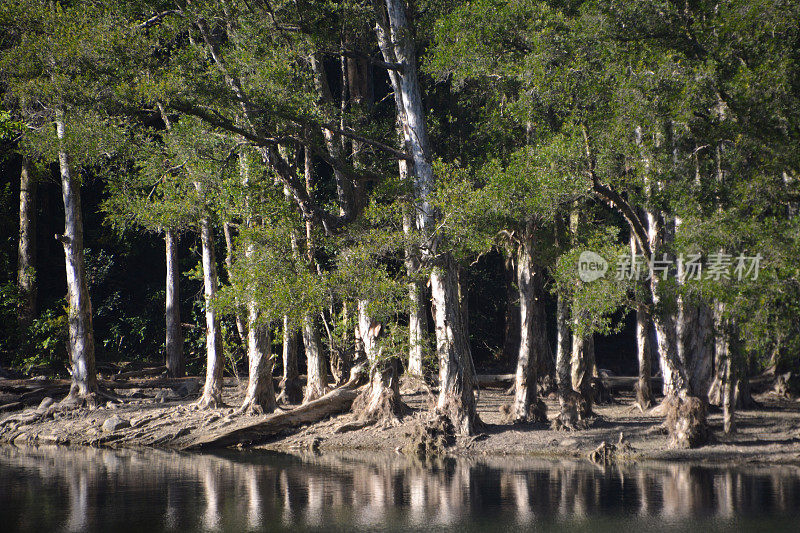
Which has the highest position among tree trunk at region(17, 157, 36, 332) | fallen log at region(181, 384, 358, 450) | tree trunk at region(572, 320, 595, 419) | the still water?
tree trunk at region(17, 157, 36, 332)

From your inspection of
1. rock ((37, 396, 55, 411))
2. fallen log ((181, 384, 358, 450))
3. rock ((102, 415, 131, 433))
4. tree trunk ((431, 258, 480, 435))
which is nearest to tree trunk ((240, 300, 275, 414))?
fallen log ((181, 384, 358, 450))

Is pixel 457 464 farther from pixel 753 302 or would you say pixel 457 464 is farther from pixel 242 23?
pixel 242 23

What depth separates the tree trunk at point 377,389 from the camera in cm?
1838

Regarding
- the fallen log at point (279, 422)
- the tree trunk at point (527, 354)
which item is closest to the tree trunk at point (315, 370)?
the fallen log at point (279, 422)

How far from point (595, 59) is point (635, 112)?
179 centimetres

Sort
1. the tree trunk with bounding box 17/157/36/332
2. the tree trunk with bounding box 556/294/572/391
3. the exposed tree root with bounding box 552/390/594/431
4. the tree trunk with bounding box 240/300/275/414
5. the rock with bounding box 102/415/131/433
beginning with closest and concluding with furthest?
the exposed tree root with bounding box 552/390/594/431, the tree trunk with bounding box 556/294/572/391, the rock with bounding box 102/415/131/433, the tree trunk with bounding box 240/300/275/414, the tree trunk with bounding box 17/157/36/332

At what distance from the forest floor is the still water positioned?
3.00ft

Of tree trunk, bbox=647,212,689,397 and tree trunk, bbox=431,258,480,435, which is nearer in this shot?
tree trunk, bbox=647,212,689,397

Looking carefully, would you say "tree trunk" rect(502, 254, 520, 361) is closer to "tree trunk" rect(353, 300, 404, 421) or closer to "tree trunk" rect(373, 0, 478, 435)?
"tree trunk" rect(353, 300, 404, 421)

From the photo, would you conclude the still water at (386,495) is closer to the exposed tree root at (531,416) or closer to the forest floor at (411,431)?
the forest floor at (411,431)

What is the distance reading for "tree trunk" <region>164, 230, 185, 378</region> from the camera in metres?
23.7

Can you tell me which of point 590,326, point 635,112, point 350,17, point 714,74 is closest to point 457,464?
point 590,326

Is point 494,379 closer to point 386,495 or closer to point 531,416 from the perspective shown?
point 531,416

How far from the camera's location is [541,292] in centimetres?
2102
